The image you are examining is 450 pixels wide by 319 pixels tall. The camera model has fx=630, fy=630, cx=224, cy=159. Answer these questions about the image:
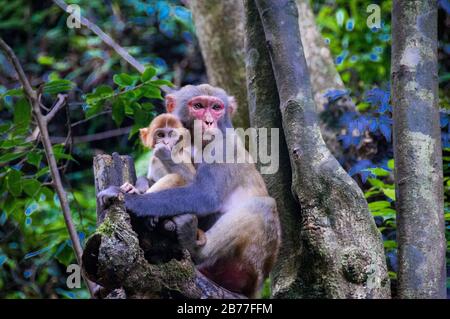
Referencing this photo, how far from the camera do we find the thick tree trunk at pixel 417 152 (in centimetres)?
407

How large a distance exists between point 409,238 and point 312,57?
3.68 meters

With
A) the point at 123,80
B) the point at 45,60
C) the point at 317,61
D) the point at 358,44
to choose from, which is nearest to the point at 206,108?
the point at 123,80

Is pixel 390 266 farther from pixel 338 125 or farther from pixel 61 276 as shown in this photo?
pixel 61 276

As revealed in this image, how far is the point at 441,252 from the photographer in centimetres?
411

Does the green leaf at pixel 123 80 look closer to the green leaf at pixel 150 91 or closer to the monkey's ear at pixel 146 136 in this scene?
the green leaf at pixel 150 91

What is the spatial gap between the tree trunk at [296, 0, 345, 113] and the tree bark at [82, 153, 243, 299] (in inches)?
129

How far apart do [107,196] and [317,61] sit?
13.1 feet

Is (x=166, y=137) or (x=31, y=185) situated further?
(x=31, y=185)

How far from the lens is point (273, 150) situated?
514cm

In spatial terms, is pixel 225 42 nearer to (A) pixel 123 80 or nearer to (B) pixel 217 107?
(A) pixel 123 80

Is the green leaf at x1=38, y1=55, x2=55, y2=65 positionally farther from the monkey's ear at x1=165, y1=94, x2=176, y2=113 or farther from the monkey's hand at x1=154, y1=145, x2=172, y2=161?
the monkey's hand at x1=154, y1=145, x2=172, y2=161

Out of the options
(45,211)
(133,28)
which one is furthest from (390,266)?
(133,28)

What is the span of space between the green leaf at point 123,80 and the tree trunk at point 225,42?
195cm

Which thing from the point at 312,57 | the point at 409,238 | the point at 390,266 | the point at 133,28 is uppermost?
the point at 133,28
